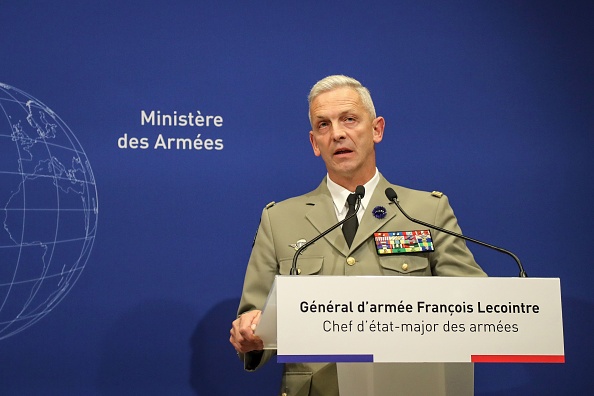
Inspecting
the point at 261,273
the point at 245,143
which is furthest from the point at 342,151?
the point at 245,143

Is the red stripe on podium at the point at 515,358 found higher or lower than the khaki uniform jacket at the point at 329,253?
lower

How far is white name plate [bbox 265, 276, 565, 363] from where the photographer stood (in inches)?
59.7

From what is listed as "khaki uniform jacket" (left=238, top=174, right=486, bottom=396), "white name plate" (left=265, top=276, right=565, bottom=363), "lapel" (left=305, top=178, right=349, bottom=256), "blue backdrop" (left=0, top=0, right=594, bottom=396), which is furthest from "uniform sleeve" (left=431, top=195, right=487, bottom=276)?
"blue backdrop" (left=0, top=0, right=594, bottom=396)

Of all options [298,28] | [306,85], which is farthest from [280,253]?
[298,28]

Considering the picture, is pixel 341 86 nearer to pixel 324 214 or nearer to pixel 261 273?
pixel 324 214

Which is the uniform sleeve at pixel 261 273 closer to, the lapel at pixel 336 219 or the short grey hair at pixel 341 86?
the lapel at pixel 336 219

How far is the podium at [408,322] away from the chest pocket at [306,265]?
651mm

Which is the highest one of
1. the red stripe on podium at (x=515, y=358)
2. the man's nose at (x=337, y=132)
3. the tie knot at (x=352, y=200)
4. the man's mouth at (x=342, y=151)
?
the man's nose at (x=337, y=132)

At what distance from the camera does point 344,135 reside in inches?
93.4

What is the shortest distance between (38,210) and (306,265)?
1.10 meters

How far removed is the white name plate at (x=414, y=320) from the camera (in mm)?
1518

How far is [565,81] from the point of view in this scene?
310cm

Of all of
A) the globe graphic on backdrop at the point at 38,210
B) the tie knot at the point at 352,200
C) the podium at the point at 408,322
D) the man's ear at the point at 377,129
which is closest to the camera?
the podium at the point at 408,322

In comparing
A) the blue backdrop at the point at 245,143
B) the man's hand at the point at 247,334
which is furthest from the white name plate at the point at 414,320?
the blue backdrop at the point at 245,143
